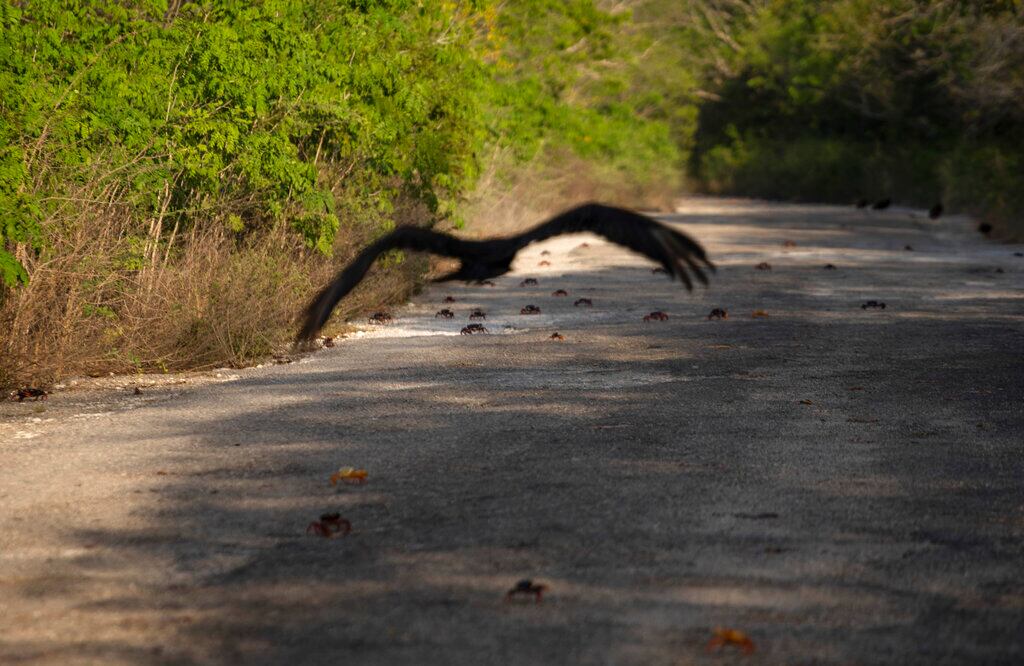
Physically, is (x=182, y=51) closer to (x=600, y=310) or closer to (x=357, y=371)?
(x=357, y=371)

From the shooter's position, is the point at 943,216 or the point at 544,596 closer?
the point at 544,596

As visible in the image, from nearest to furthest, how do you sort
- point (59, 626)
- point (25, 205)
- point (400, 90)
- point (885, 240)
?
point (59, 626) < point (25, 205) < point (400, 90) < point (885, 240)

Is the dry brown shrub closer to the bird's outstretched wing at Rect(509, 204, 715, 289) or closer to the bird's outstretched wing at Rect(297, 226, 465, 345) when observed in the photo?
the bird's outstretched wing at Rect(297, 226, 465, 345)

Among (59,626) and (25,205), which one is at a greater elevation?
(25,205)

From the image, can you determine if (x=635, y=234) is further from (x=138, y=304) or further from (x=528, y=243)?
(x=138, y=304)

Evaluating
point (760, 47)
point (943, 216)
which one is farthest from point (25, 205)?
point (760, 47)

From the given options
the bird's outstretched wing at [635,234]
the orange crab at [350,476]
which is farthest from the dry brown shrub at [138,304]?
the bird's outstretched wing at [635,234]

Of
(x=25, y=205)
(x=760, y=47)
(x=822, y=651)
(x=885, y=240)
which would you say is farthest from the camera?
(x=760, y=47)

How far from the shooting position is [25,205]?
10562mm

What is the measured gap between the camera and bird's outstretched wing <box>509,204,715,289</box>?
5.88 m

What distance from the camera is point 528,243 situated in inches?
252

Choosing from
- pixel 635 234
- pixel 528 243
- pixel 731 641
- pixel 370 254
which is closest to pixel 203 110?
pixel 370 254

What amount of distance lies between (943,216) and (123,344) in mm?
35455

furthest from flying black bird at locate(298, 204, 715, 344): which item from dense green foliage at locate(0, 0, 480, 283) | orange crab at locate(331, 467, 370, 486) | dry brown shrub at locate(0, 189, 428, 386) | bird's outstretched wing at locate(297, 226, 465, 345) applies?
dry brown shrub at locate(0, 189, 428, 386)
